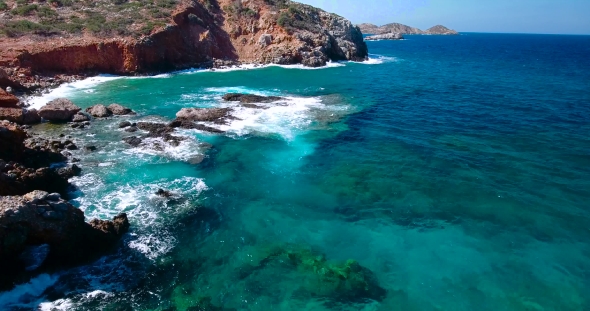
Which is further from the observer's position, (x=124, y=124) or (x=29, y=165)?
(x=124, y=124)

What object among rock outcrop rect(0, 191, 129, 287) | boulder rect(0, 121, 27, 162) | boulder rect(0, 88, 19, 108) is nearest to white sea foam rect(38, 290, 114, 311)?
rock outcrop rect(0, 191, 129, 287)

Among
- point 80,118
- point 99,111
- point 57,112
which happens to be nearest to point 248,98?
point 99,111

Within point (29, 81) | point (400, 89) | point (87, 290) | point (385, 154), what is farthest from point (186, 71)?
point (87, 290)

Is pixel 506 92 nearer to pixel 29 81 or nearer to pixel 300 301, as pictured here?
pixel 300 301

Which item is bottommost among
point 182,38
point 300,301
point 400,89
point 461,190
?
point 300,301

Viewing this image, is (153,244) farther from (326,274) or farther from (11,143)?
(11,143)

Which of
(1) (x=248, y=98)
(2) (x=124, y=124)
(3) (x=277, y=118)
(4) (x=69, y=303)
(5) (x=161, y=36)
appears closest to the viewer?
(4) (x=69, y=303)

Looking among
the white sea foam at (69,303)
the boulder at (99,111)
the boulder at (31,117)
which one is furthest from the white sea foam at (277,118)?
the white sea foam at (69,303)

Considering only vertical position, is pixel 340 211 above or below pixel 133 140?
below
